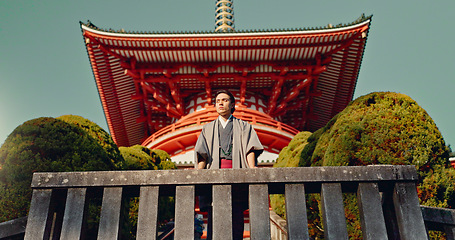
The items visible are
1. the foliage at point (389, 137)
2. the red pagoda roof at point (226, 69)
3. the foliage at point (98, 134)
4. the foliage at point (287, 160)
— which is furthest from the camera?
the red pagoda roof at point (226, 69)

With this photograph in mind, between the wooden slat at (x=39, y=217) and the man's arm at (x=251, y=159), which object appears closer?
the wooden slat at (x=39, y=217)

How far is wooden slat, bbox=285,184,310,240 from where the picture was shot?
246cm

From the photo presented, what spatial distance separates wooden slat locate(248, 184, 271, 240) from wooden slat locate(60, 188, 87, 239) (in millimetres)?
1337

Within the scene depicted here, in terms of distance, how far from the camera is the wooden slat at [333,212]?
8.07 ft

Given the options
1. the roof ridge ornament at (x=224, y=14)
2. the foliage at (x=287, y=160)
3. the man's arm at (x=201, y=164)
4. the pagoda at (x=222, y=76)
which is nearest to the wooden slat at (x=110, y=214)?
the man's arm at (x=201, y=164)

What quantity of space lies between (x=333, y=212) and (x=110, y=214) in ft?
5.71

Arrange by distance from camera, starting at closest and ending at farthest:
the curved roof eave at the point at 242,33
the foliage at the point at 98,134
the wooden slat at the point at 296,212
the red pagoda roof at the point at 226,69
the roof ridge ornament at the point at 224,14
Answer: the wooden slat at the point at 296,212
the foliage at the point at 98,134
the curved roof eave at the point at 242,33
the red pagoda roof at the point at 226,69
the roof ridge ornament at the point at 224,14

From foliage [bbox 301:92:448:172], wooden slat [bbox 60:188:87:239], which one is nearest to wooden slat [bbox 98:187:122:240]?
wooden slat [bbox 60:188:87:239]

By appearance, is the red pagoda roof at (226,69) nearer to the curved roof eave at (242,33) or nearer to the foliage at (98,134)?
the curved roof eave at (242,33)

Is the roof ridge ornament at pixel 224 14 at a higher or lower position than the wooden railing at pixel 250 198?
higher

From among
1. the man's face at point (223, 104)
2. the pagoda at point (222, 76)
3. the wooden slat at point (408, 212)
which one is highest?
the pagoda at point (222, 76)

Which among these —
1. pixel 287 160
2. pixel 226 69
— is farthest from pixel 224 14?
pixel 287 160

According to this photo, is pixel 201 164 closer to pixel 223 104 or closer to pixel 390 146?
pixel 223 104

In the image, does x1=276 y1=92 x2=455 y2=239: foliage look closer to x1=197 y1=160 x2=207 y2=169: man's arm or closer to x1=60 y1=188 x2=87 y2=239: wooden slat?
x1=197 y1=160 x2=207 y2=169: man's arm
